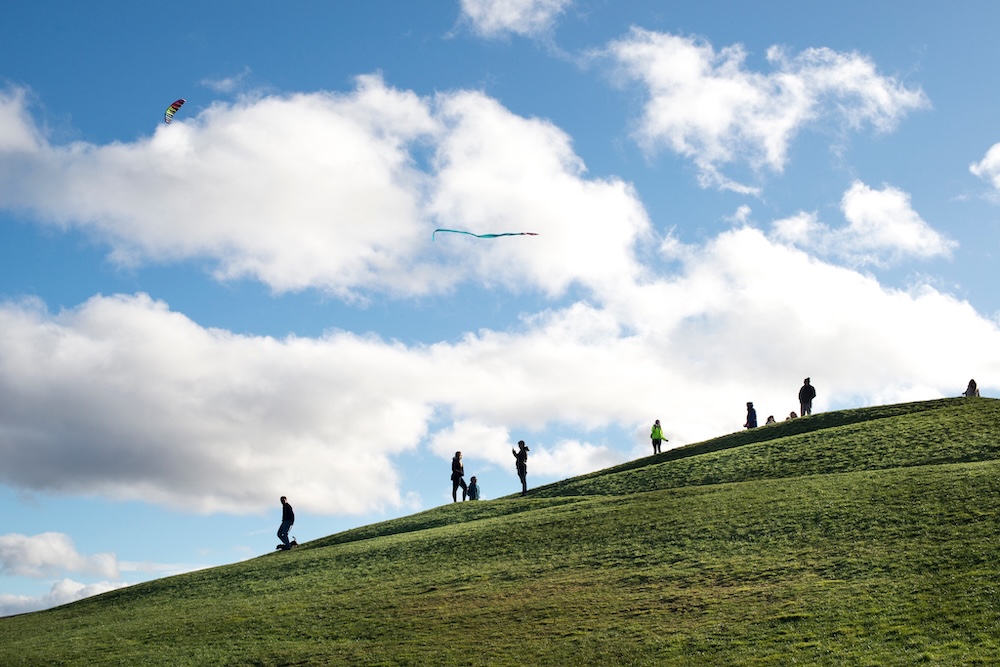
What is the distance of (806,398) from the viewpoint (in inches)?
2084

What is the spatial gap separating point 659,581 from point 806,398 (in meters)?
29.3

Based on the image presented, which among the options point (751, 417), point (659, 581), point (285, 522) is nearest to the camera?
point (659, 581)

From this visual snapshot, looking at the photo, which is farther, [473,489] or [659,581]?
[473,489]

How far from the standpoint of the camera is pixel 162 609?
33.8 m

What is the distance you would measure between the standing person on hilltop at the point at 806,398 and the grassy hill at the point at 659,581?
963 centimetres

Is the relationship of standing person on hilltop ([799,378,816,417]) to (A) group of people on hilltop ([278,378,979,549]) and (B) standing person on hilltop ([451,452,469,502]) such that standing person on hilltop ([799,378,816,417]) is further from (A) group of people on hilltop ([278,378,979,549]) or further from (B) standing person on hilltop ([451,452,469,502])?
(B) standing person on hilltop ([451,452,469,502])

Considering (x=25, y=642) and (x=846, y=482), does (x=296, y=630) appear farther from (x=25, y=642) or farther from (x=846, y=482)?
(x=846, y=482)

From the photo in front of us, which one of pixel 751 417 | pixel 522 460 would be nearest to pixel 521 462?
pixel 522 460

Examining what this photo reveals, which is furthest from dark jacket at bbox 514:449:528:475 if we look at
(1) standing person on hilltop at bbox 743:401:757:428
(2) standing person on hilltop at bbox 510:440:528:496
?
(1) standing person on hilltop at bbox 743:401:757:428

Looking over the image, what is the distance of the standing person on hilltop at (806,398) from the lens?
52.7 meters

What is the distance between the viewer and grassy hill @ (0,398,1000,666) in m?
21.3

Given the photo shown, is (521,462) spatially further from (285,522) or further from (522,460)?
(285,522)

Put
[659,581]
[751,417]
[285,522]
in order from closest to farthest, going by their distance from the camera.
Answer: [659,581] → [285,522] → [751,417]

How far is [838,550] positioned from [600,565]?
718 cm
